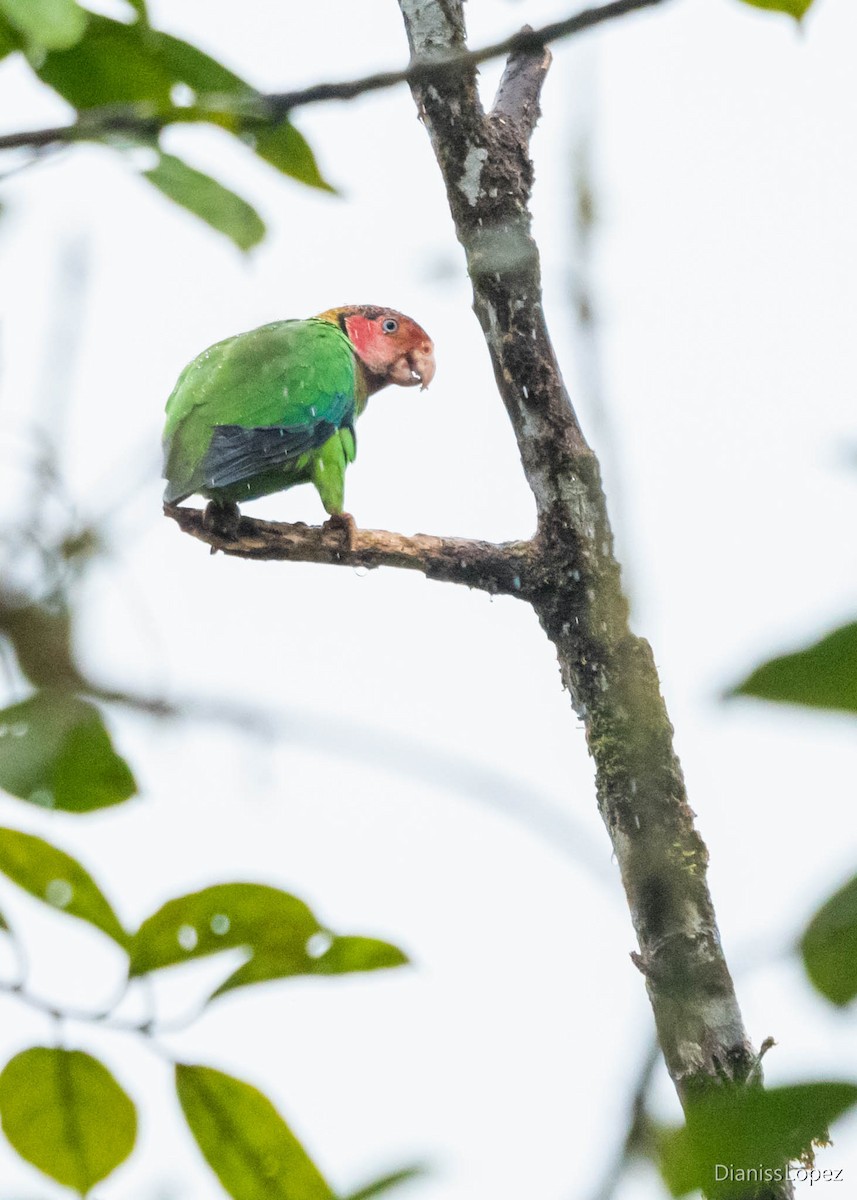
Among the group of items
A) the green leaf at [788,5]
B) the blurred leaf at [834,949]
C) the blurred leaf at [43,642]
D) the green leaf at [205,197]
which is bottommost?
the blurred leaf at [834,949]

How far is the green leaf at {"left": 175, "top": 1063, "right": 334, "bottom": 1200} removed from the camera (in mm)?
1028

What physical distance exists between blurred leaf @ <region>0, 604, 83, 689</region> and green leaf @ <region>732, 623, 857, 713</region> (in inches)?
11.4

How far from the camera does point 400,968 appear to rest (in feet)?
3.61

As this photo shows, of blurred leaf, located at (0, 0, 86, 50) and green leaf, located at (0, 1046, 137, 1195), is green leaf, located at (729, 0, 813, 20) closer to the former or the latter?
blurred leaf, located at (0, 0, 86, 50)

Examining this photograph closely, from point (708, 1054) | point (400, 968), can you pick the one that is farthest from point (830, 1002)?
point (708, 1054)

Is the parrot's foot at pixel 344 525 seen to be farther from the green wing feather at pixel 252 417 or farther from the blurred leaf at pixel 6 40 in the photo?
the blurred leaf at pixel 6 40

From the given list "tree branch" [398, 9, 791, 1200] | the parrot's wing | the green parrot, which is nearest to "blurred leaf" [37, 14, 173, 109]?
"tree branch" [398, 9, 791, 1200]

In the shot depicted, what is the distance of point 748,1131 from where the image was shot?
0.51 m

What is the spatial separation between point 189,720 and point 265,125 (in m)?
0.52

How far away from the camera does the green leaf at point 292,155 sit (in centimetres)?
103

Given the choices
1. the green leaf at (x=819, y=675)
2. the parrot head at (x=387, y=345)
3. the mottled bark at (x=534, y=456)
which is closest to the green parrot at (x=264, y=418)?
the parrot head at (x=387, y=345)

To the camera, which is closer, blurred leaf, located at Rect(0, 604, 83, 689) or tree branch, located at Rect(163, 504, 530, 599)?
blurred leaf, located at Rect(0, 604, 83, 689)

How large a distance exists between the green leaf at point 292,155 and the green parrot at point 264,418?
2.14 metres

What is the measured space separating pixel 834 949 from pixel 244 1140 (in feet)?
2.20
